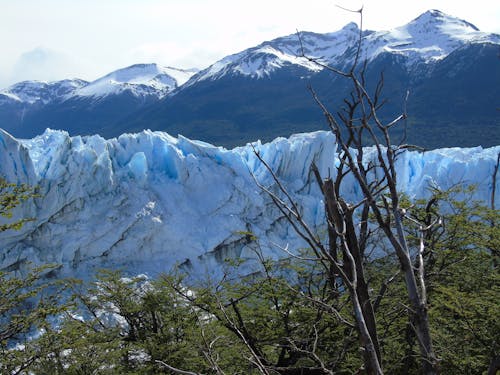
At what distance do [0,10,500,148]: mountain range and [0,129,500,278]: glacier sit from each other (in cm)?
2414

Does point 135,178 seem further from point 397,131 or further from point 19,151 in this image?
point 397,131

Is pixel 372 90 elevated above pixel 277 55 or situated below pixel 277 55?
below

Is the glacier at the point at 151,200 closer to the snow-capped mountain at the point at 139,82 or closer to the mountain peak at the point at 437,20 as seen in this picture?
the mountain peak at the point at 437,20

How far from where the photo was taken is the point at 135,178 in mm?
16750

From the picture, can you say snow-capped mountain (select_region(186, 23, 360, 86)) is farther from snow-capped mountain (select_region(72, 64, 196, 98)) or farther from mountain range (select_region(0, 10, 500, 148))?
snow-capped mountain (select_region(72, 64, 196, 98))

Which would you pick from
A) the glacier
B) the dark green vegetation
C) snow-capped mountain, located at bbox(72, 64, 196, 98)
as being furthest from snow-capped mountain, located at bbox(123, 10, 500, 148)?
the dark green vegetation

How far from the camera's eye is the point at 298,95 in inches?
2559

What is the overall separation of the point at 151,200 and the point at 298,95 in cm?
5072

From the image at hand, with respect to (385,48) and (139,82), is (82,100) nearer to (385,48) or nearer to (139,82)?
(139,82)

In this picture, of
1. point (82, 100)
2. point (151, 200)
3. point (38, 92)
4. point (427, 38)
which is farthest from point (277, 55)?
point (151, 200)

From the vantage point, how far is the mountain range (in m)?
53.4

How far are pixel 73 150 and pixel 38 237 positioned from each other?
9.29ft

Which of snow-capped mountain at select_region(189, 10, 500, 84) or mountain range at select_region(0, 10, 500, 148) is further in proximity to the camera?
snow-capped mountain at select_region(189, 10, 500, 84)

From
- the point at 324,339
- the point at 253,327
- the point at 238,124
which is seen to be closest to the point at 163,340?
the point at 253,327
